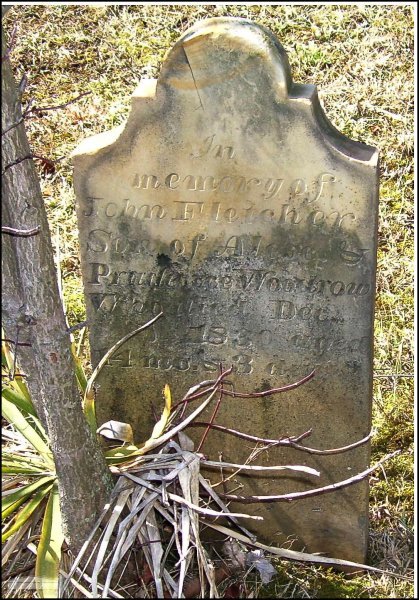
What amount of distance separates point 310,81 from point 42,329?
332 cm

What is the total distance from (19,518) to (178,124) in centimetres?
147

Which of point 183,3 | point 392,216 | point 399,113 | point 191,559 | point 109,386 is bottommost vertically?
point 191,559

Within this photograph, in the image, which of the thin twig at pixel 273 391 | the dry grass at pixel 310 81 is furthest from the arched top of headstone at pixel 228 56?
the dry grass at pixel 310 81

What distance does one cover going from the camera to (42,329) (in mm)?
2920

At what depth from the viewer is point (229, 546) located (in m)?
3.54

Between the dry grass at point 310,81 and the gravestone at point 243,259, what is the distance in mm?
800

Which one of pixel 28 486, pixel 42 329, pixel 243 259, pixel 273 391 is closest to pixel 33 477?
pixel 28 486

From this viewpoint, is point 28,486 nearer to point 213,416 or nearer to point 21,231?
point 213,416

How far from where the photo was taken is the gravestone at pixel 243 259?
3.04 meters

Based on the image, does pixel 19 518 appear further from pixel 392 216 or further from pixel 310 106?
pixel 392 216

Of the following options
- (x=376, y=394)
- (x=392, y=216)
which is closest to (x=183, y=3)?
(x=392, y=216)

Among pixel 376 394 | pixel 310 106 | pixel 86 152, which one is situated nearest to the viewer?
pixel 310 106

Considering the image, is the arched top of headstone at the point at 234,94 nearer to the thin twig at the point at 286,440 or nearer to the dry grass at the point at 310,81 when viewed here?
the thin twig at the point at 286,440

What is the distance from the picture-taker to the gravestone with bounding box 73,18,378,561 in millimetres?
3035
